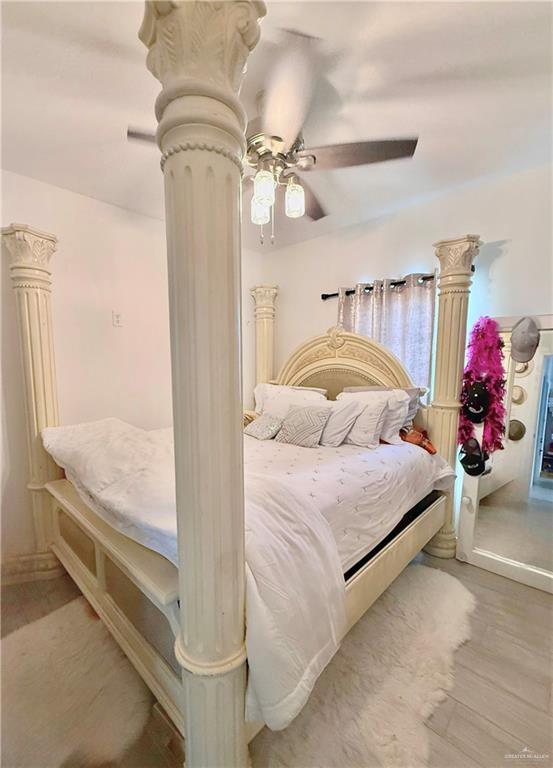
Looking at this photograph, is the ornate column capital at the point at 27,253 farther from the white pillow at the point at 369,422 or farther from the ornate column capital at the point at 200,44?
the white pillow at the point at 369,422

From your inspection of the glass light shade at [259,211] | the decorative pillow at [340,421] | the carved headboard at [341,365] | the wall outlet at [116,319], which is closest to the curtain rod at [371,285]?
the carved headboard at [341,365]

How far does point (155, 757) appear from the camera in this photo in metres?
1.09

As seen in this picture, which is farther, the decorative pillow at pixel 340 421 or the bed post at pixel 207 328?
the decorative pillow at pixel 340 421

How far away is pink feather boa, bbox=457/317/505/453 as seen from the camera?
2.09 metres

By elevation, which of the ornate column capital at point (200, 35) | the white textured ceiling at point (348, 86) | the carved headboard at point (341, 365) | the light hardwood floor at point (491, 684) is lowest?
the light hardwood floor at point (491, 684)

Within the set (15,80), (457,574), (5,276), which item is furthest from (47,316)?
(457,574)

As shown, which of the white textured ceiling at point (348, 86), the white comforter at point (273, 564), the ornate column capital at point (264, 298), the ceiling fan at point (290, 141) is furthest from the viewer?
the ornate column capital at point (264, 298)

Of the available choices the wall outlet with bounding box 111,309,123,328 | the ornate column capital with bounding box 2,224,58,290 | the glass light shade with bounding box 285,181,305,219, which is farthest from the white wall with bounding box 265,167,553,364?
the ornate column capital with bounding box 2,224,58,290

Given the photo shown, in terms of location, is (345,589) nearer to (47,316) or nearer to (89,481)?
(89,481)

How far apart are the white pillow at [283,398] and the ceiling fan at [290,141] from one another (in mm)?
1312

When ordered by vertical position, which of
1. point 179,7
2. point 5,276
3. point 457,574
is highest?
point 179,7

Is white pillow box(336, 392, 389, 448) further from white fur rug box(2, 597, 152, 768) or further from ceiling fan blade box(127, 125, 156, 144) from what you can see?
ceiling fan blade box(127, 125, 156, 144)

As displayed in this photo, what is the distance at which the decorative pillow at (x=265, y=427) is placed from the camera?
92.7 inches

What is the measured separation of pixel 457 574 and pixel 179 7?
112 inches
